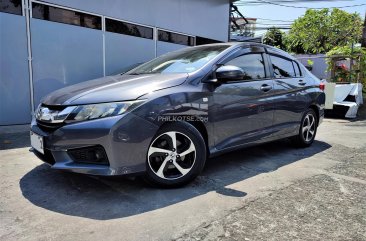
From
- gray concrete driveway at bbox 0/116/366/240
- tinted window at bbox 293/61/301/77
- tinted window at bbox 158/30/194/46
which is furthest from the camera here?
tinted window at bbox 158/30/194/46

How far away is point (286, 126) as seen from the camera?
15.6ft

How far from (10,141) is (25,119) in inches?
57.3

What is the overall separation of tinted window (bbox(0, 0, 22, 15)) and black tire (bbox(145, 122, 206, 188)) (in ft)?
15.0

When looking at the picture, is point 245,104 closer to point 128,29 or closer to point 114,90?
point 114,90

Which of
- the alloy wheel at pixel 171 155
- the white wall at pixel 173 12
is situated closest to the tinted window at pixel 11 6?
the white wall at pixel 173 12

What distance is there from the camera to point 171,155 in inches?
128

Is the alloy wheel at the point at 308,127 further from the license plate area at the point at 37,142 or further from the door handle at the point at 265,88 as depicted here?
the license plate area at the point at 37,142

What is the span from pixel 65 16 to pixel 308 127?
205 inches

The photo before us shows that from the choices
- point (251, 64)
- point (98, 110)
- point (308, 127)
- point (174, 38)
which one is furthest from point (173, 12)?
point (98, 110)

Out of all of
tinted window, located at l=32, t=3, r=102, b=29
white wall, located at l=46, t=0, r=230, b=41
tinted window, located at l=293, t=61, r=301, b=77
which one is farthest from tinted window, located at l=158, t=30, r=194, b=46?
tinted window, located at l=293, t=61, r=301, b=77

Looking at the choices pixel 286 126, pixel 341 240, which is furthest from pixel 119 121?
pixel 286 126

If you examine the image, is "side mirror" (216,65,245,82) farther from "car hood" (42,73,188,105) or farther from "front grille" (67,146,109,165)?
"front grille" (67,146,109,165)

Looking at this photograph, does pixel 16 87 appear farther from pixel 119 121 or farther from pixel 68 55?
pixel 119 121

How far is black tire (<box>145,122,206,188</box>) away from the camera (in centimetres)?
318
